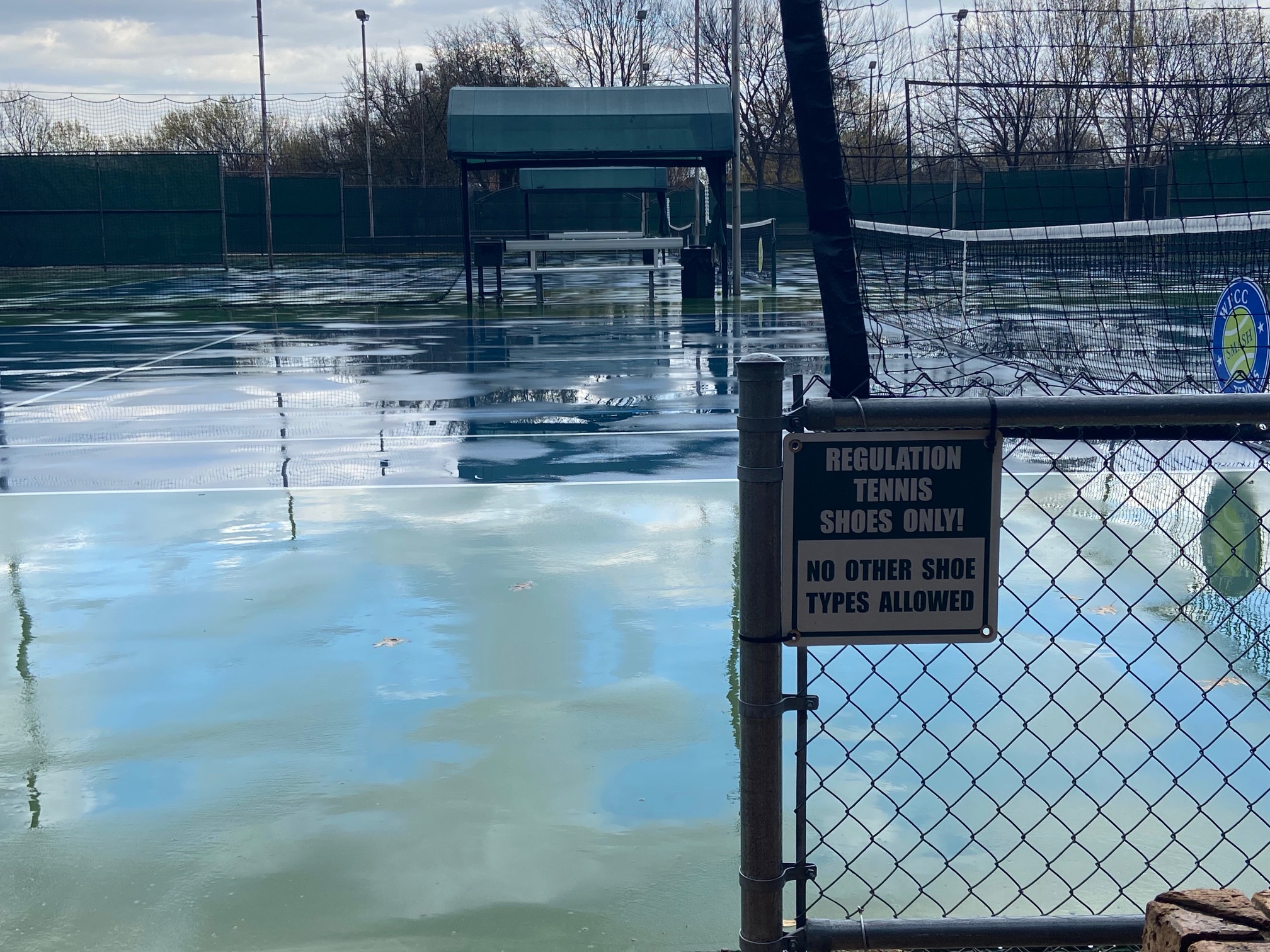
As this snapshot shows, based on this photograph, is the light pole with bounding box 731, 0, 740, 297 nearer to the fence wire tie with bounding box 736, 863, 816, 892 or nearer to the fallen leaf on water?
the fallen leaf on water

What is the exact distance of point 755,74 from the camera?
6450cm

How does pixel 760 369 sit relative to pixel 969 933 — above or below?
above

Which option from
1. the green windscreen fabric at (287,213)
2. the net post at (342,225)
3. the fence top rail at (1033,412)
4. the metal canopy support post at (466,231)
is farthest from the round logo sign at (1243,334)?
the green windscreen fabric at (287,213)

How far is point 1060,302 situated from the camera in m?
25.0

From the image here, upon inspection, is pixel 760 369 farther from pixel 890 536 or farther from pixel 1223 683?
pixel 1223 683

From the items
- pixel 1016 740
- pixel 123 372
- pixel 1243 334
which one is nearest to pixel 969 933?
pixel 1016 740

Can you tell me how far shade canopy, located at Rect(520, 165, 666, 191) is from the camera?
3425 cm

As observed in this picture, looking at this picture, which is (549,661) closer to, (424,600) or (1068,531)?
(424,600)

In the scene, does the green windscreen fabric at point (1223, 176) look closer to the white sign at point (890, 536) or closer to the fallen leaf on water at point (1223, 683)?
the fallen leaf on water at point (1223, 683)

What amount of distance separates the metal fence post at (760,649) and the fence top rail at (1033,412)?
10 cm

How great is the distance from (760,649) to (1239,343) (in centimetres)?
762

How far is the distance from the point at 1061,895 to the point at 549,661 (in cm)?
241

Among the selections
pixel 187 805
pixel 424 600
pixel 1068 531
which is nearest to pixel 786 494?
pixel 187 805

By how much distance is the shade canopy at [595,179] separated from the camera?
3425cm
